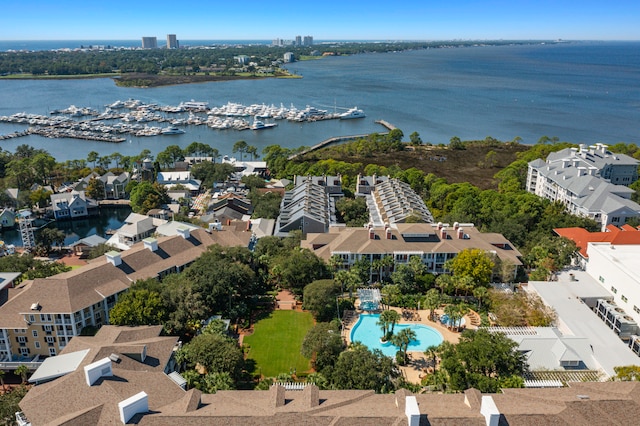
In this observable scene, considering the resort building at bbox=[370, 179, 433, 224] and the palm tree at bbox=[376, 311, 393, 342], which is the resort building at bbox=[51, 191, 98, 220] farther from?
the palm tree at bbox=[376, 311, 393, 342]

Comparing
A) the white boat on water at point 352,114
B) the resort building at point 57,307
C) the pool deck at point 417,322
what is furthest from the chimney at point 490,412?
the white boat on water at point 352,114

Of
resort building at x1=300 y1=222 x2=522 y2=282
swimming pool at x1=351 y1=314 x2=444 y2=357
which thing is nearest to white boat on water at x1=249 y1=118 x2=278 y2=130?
resort building at x1=300 y1=222 x2=522 y2=282

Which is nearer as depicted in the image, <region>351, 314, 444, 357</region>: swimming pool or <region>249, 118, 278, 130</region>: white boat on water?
<region>351, 314, 444, 357</region>: swimming pool

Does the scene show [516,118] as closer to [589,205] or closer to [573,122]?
[573,122]

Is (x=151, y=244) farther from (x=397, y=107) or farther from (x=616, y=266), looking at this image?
(x=397, y=107)

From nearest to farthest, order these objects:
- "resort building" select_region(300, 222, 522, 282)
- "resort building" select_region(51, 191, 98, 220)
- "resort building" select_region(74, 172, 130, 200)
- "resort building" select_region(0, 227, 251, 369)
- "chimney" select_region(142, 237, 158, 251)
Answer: "resort building" select_region(0, 227, 251, 369)
"chimney" select_region(142, 237, 158, 251)
"resort building" select_region(300, 222, 522, 282)
"resort building" select_region(51, 191, 98, 220)
"resort building" select_region(74, 172, 130, 200)

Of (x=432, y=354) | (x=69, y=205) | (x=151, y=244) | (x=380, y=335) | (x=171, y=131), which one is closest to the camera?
(x=432, y=354)

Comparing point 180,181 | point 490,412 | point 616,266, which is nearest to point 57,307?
point 490,412

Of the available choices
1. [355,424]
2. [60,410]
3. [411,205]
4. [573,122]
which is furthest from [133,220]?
[573,122]
